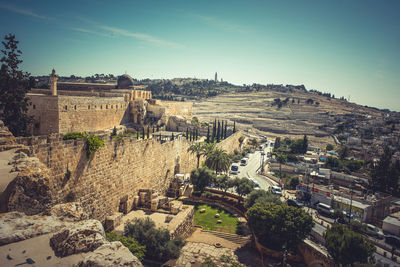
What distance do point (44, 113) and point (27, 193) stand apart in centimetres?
1702

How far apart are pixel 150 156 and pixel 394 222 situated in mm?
19952

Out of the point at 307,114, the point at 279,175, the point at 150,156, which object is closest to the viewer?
the point at 150,156

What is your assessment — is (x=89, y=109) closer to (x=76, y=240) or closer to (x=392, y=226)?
(x=76, y=240)

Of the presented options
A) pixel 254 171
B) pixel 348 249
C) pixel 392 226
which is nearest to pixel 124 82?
pixel 254 171

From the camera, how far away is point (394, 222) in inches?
784

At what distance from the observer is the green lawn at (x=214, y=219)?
14789mm

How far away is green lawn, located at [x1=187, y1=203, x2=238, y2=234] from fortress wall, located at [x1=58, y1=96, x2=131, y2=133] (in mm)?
12214

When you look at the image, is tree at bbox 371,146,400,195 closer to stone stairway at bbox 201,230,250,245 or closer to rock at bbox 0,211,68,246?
stone stairway at bbox 201,230,250,245

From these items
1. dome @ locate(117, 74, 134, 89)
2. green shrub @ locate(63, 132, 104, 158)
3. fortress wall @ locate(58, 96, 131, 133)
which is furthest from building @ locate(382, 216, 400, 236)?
dome @ locate(117, 74, 134, 89)

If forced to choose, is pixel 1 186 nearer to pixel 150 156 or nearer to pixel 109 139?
pixel 109 139

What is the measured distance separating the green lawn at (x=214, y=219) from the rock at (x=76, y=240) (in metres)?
11.4

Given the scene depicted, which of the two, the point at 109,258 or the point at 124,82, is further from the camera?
the point at 124,82

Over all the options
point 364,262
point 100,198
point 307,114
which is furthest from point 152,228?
point 307,114

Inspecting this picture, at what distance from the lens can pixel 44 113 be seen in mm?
19031
